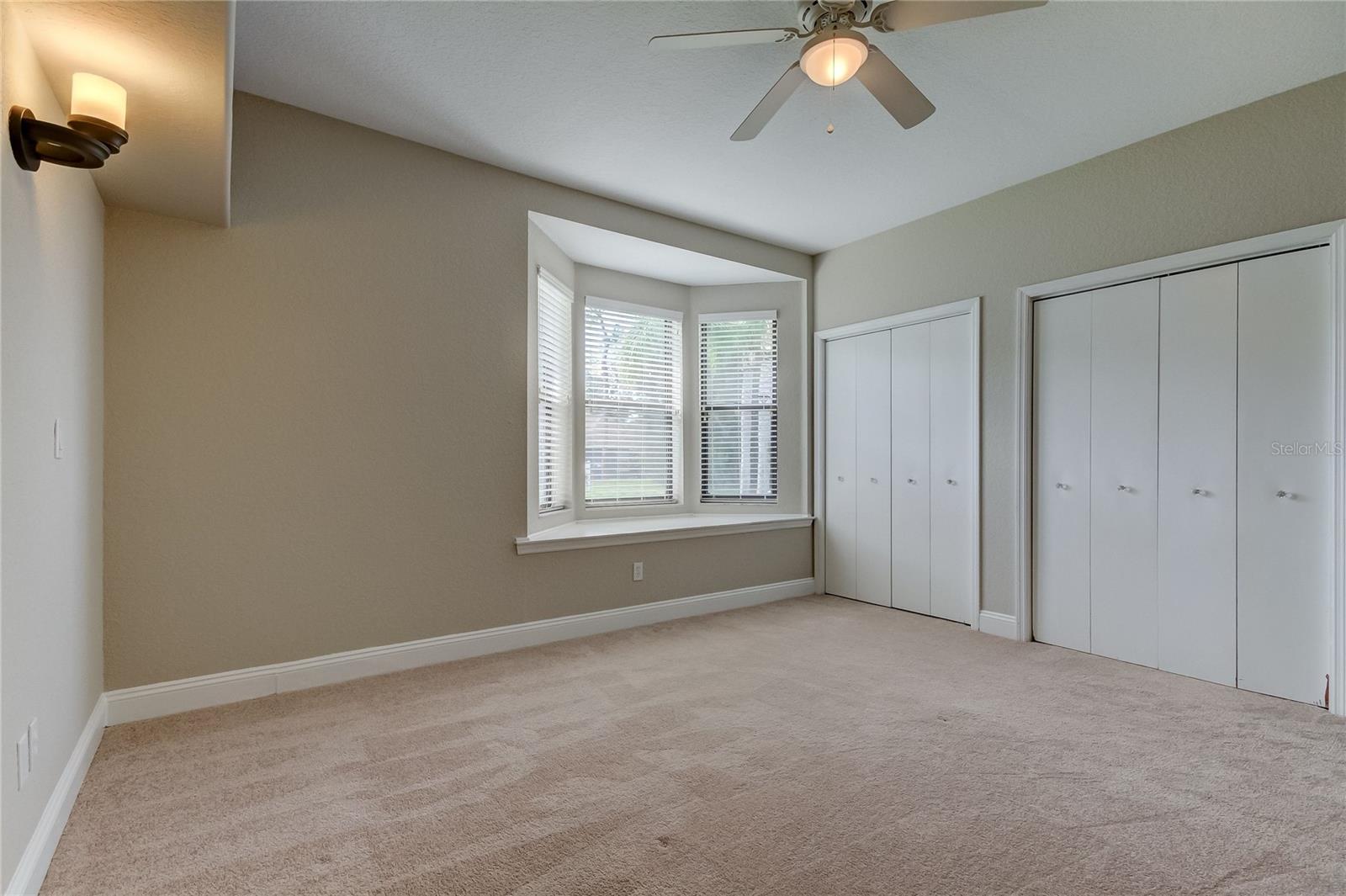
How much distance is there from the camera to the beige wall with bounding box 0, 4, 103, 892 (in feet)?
5.03

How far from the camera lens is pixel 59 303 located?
2021mm

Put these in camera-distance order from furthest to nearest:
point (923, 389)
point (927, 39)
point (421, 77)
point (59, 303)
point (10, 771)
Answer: point (923, 389)
point (421, 77)
point (927, 39)
point (59, 303)
point (10, 771)

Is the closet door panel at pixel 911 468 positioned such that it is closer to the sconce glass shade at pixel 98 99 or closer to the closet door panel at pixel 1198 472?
the closet door panel at pixel 1198 472

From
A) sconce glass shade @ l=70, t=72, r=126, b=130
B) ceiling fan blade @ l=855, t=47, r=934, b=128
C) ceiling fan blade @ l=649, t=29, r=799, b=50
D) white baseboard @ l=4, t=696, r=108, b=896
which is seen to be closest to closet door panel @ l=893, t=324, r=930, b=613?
ceiling fan blade @ l=855, t=47, r=934, b=128

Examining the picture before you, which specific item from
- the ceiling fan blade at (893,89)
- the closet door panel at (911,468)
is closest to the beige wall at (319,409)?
the ceiling fan blade at (893,89)

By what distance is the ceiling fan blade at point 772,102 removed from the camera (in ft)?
7.76

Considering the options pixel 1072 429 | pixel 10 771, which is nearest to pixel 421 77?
pixel 10 771

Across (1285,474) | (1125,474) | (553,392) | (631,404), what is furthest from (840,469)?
(1285,474)

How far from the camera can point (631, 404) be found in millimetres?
5043

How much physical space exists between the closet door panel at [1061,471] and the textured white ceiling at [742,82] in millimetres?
967

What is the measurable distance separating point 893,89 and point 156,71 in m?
2.35

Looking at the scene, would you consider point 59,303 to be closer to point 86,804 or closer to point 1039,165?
point 86,804

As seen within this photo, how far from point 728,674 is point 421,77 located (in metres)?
3.13

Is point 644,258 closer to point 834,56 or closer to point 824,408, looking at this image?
point 824,408
